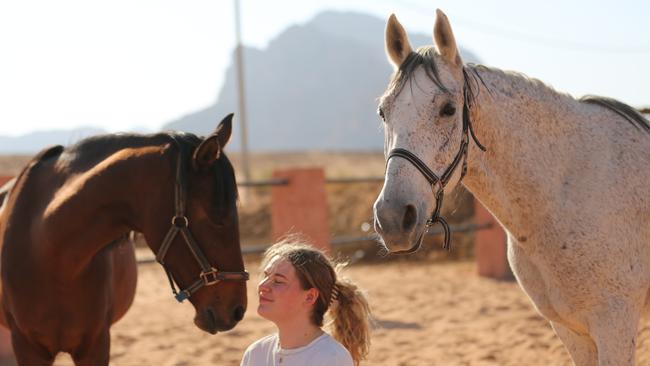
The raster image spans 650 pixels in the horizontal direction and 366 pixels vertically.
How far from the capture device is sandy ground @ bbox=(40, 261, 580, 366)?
16.2 feet

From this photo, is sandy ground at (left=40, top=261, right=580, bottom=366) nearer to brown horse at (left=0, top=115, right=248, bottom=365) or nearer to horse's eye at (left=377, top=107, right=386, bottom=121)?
brown horse at (left=0, top=115, right=248, bottom=365)

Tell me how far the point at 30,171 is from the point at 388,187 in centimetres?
185

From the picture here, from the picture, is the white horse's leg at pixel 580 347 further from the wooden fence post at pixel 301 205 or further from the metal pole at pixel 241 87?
the metal pole at pixel 241 87

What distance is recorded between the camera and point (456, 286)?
8.45 metres

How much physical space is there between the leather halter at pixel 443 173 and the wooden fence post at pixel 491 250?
6.59 meters

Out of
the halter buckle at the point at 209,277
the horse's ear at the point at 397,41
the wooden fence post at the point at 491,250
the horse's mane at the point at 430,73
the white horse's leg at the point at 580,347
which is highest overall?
the horse's ear at the point at 397,41

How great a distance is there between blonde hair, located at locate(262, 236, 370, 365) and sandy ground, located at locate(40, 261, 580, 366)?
2482 mm

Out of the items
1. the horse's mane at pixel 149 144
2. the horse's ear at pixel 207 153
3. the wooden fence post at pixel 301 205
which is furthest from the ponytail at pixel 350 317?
the wooden fence post at pixel 301 205

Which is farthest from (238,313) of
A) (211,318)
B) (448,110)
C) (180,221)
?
(448,110)

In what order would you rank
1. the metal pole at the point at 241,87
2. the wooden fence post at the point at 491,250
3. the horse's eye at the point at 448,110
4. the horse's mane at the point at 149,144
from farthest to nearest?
the metal pole at the point at 241,87
the wooden fence post at the point at 491,250
the horse's mane at the point at 149,144
the horse's eye at the point at 448,110

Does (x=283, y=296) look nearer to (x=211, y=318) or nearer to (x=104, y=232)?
(x=211, y=318)

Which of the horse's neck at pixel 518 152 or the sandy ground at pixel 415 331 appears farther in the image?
the sandy ground at pixel 415 331

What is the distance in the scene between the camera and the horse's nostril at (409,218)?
2.27 m

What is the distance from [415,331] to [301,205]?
2.30m
